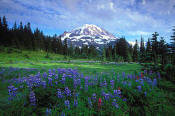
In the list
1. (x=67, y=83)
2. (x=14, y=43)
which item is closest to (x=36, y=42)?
(x=14, y=43)

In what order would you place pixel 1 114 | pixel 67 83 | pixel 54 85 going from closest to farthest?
1. pixel 1 114
2. pixel 54 85
3. pixel 67 83

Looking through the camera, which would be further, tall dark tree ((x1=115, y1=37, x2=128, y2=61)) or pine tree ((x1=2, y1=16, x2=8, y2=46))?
tall dark tree ((x1=115, y1=37, x2=128, y2=61))

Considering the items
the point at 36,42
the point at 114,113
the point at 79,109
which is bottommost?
the point at 114,113

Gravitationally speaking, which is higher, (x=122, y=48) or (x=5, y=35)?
(x=5, y=35)

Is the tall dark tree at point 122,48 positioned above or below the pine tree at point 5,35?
below

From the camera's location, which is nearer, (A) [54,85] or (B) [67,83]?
(A) [54,85]

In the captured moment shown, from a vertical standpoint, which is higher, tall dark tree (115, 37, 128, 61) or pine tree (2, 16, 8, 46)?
pine tree (2, 16, 8, 46)

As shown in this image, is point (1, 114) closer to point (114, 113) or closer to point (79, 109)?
point (79, 109)

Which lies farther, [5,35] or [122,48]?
[122,48]

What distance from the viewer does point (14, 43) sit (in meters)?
65.4

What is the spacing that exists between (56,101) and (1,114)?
144 cm

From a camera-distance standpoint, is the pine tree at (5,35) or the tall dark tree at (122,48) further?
the tall dark tree at (122,48)

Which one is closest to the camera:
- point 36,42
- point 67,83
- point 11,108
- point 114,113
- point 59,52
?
point 11,108

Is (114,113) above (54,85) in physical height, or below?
below
